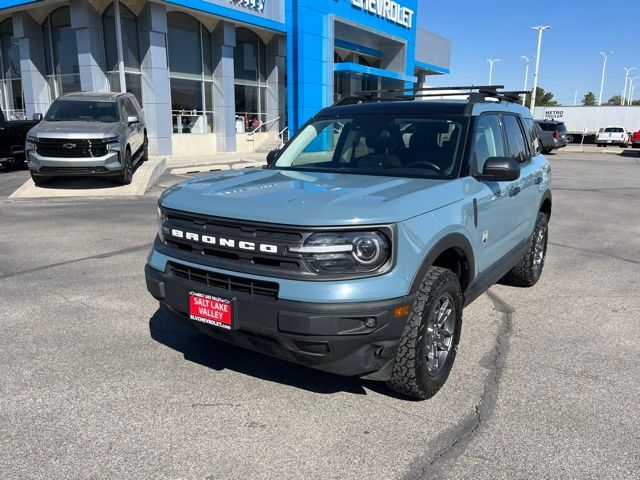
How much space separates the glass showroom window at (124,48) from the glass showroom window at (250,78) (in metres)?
6.13

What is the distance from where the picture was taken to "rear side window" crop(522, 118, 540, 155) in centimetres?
564

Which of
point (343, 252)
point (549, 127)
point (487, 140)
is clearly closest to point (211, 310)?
point (343, 252)

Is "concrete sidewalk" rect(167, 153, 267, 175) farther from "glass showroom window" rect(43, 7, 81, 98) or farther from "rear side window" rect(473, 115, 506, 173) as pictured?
"rear side window" rect(473, 115, 506, 173)

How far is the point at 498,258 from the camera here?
14.6ft

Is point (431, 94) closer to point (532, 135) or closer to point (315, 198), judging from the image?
point (532, 135)

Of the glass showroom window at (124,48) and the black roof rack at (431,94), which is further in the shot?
the glass showroom window at (124,48)

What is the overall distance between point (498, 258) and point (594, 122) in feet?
168

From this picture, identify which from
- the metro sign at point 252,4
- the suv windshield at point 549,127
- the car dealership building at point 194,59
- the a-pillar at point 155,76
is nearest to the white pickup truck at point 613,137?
the suv windshield at point 549,127

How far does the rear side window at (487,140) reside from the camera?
4.08 m

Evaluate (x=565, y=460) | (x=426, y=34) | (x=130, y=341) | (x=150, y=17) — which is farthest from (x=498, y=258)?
(x=426, y=34)

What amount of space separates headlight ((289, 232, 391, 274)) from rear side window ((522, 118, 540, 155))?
3441 millimetres

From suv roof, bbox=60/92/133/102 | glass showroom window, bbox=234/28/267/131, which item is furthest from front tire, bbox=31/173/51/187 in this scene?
glass showroom window, bbox=234/28/267/131

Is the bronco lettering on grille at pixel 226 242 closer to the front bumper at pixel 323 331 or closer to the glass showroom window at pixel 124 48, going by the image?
the front bumper at pixel 323 331

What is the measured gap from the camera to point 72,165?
Answer: 11.6 metres
